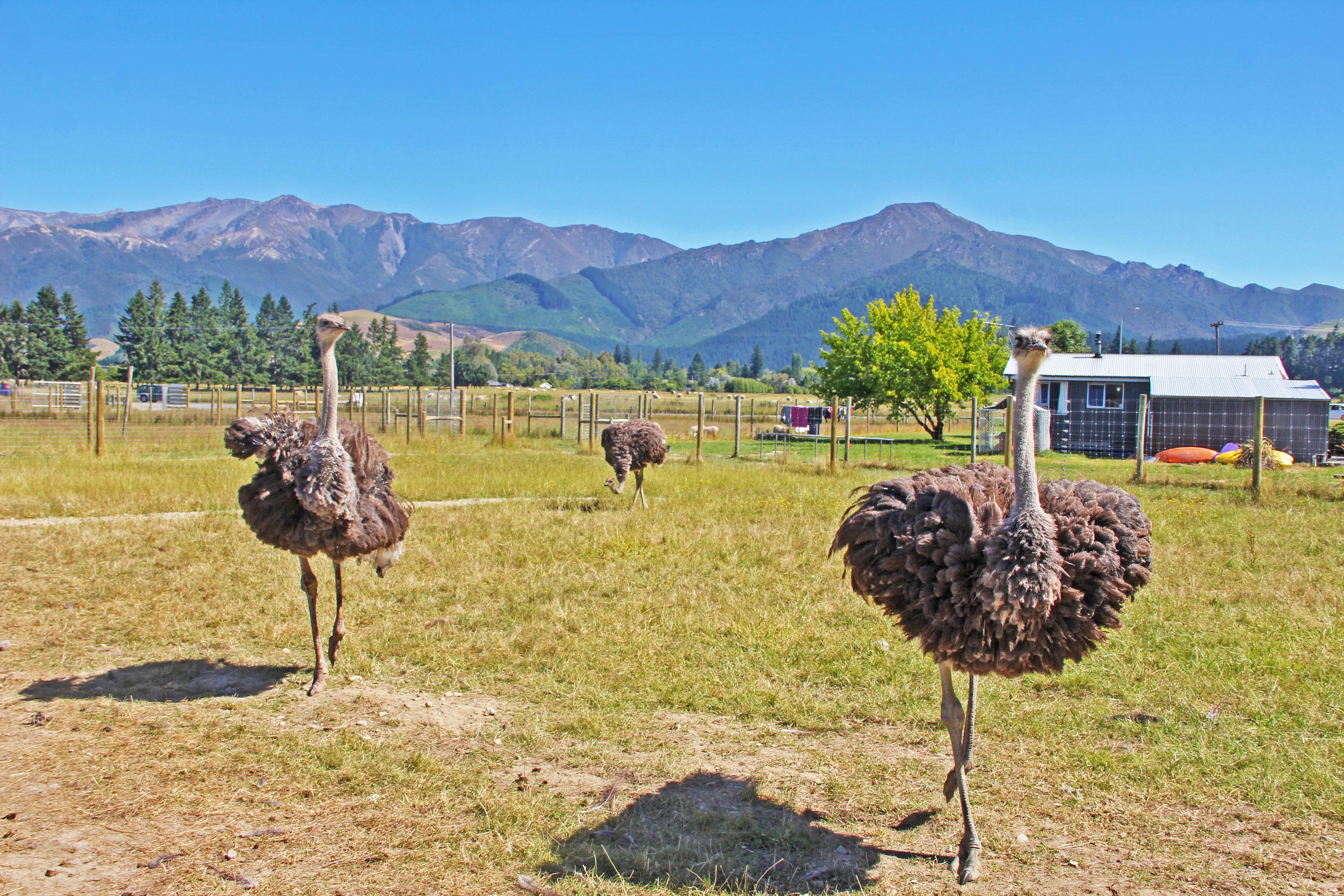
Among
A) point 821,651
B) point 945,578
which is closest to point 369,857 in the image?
point 945,578

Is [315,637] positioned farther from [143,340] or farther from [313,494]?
[143,340]

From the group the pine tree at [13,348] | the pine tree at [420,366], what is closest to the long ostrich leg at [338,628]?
the pine tree at [13,348]

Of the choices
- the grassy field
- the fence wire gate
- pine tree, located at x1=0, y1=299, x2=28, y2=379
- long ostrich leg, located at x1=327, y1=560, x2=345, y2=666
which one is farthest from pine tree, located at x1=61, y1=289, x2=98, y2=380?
long ostrich leg, located at x1=327, y1=560, x2=345, y2=666

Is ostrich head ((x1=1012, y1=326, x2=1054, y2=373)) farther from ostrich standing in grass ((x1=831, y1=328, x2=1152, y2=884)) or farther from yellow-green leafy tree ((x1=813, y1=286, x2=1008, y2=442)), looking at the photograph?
yellow-green leafy tree ((x1=813, y1=286, x2=1008, y2=442))

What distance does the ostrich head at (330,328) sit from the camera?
6668 millimetres

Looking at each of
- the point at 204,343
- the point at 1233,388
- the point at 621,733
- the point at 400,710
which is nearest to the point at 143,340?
the point at 204,343

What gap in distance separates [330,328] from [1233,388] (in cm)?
3628

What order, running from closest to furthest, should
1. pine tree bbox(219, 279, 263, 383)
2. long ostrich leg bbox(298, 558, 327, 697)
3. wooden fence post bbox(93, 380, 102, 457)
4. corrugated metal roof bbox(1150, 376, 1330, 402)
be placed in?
long ostrich leg bbox(298, 558, 327, 697) < wooden fence post bbox(93, 380, 102, 457) < corrugated metal roof bbox(1150, 376, 1330, 402) < pine tree bbox(219, 279, 263, 383)

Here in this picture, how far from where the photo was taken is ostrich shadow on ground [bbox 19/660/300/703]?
21.4 feet

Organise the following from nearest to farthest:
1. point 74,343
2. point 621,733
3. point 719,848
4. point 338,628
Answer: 1. point 719,848
2. point 621,733
3. point 338,628
4. point 74,343

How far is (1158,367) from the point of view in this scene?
37719mm

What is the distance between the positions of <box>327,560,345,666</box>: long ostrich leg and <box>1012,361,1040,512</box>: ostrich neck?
4.92 metres

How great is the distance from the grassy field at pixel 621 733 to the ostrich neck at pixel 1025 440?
1.71m

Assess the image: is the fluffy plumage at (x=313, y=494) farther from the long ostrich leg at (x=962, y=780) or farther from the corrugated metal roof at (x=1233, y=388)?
the corrugated metal roof at (x=1233, y=388)
